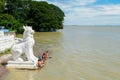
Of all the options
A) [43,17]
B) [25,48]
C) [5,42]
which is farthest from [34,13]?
[25,48]

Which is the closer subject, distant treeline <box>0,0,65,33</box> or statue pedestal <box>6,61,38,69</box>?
statue pedestal <box>6,61,38,69</box>

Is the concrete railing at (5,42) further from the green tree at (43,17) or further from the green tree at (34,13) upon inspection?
the green tree at (43,17)

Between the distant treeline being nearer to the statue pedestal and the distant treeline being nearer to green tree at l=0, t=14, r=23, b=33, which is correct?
green tree at l=0, t=14, r=23, b=33

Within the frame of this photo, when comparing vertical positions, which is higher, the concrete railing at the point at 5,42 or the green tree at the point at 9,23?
the concrete railing at the point at 5,42

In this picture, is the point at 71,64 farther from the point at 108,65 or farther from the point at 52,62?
the point at 108,65

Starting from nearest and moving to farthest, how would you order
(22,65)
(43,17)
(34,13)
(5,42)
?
(22,65)
(5,42)
(43,17)
(34,13)

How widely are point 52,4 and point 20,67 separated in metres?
54.2

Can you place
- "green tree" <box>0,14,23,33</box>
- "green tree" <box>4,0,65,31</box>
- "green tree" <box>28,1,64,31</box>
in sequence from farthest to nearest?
"green tree" <box>28,1,64,31</box> < "green tree" <box>4,0,65,31</box> < "green tree" <box>0,14,23,33</box>

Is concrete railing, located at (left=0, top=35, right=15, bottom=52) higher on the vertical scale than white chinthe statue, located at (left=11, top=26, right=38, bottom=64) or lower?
lower

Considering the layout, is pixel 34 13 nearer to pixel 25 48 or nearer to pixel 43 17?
pixel 43 17

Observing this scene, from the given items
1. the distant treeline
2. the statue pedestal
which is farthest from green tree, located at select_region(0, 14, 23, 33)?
the statue pedestal

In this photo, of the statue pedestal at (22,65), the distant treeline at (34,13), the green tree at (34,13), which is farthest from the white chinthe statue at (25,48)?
the green tree at (34,13)

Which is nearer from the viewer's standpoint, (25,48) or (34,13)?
(25,48)

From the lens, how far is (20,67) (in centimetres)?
1430
